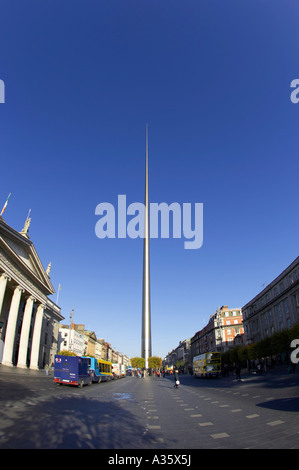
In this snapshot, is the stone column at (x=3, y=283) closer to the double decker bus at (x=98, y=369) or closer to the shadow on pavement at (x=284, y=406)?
the double decker bus at (x=98, y=369)

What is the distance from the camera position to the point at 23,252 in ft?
164

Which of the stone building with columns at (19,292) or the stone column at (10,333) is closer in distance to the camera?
the stone column at (10,333)

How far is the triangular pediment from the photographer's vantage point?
138ft

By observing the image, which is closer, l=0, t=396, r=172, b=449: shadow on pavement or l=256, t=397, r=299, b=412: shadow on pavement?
l=0, t=396, r=172, b=449: shadow on pavement

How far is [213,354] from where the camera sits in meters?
44.4

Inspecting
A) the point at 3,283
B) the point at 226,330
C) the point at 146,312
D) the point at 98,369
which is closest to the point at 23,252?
the point at 3,283

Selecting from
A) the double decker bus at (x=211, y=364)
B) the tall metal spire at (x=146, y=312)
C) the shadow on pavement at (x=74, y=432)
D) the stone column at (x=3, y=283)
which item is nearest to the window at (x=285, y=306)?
the double decker bus at (x=211, y=364)

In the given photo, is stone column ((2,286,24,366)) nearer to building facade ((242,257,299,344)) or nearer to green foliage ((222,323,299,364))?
green foliage ((222,323,299,364))

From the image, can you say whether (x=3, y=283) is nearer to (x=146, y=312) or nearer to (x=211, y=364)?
(x=211, y=364)

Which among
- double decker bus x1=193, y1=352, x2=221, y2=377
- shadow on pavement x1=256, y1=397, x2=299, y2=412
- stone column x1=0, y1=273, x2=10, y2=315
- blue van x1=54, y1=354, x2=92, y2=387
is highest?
stone column x1=0, y1=273, x2=10, y2=315

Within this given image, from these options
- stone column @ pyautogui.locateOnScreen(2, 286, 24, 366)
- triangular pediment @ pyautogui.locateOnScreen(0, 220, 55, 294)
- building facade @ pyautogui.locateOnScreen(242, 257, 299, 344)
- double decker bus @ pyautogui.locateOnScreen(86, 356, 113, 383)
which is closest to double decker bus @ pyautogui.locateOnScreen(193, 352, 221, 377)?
building facade @ pyautogui.locateOnScreen(242, 257, 299, 344)

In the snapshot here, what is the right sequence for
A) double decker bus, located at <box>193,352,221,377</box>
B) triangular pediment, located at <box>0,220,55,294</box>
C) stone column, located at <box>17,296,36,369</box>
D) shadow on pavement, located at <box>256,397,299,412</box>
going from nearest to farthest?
shadow on pavement, located at <box>256,397,299,412</box> → triangular pediment, located at <box>0,220,55,294</box> → double decker bus, located at <box>193,352,221,377</box> → stone column, located at <box>17,296,36,369</box>

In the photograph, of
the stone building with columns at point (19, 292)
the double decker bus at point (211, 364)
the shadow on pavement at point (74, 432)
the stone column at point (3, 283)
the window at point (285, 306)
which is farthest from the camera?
the window at point (285, 306)

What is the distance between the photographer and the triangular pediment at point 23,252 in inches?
1661
